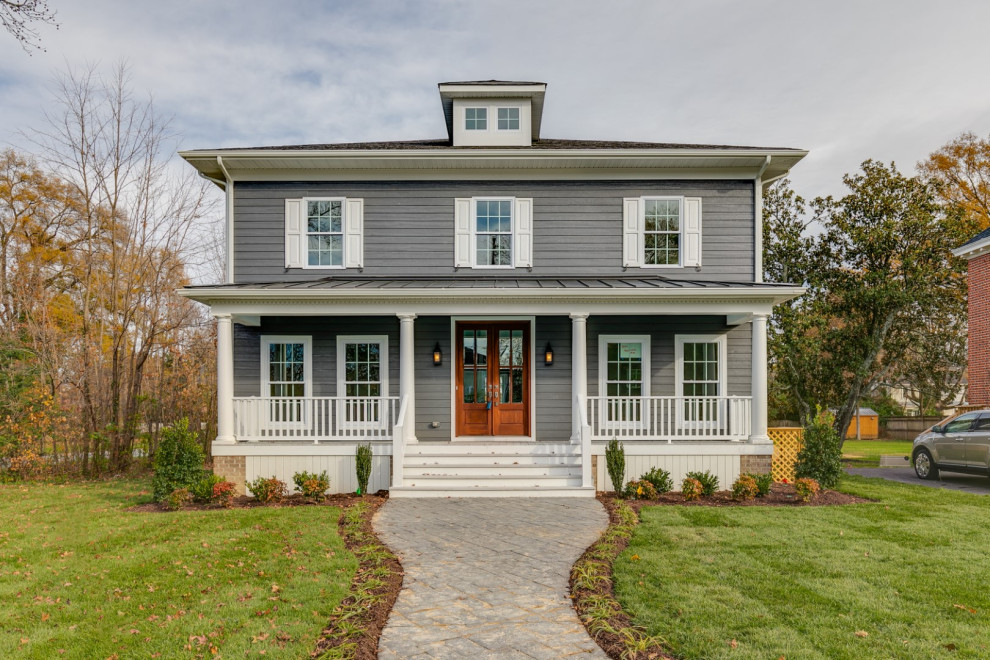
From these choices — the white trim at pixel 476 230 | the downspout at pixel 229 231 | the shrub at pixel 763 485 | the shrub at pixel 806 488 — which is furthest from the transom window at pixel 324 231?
the shrub at pixel 806 488

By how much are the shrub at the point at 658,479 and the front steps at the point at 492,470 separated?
1121mm

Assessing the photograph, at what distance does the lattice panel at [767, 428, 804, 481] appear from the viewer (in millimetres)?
11125

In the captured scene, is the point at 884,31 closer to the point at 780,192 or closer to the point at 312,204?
the point at 780,192

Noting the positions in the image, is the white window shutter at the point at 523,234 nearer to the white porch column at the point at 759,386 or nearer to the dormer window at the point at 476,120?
the dormer window at the point at 476,120

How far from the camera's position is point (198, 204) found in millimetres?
15148

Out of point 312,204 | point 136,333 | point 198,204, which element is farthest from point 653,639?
point 198,204

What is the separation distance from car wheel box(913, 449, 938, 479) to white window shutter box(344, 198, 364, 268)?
1283cm

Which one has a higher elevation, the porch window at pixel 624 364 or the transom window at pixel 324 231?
the transom window at pixel 324 231

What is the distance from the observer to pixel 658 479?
974cm

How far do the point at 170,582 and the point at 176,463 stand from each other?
181 inches

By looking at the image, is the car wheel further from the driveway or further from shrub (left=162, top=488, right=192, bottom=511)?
shrub (left=162, top=488, right=192, bottom=511)

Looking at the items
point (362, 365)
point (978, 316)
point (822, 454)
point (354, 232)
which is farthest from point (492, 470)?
point (978, 316)

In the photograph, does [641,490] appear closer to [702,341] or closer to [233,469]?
[702,341]

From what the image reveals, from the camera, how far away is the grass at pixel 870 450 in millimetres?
16953
